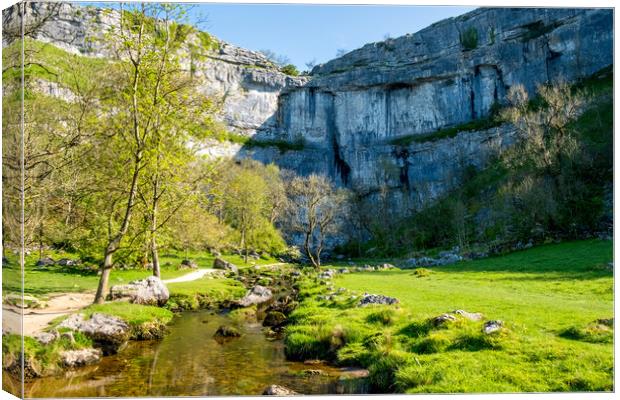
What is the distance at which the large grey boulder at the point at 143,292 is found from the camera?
664 inches

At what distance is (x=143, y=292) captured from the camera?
17.5 m

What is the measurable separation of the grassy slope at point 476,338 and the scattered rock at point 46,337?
5.66 metres

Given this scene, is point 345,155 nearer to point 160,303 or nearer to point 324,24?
point 160,303

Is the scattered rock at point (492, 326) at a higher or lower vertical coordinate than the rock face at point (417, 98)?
lower

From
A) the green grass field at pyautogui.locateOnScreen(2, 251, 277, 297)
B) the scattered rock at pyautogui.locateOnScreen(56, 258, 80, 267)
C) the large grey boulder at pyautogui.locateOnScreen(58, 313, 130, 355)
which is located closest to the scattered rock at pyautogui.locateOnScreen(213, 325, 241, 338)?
the large grey boulder at pyautogui.locateOnScreen(58, 313, 130, 355)

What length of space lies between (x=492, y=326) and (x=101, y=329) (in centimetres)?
976

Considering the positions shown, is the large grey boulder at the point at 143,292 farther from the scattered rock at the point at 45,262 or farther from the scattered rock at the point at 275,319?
the scattered rock at the point at 45,262

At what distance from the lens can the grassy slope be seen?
7.98 m

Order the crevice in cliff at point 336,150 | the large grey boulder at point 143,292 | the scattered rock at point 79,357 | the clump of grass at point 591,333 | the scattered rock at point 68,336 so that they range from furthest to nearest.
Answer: the crevice in cliff at point 336,150 < the large grey boulder at point 143,292 < the scattered rock at point 68,336 < the scattered rock at point 79,357 < the clump of grass at point 591,333

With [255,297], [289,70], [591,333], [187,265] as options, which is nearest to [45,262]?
[187,265]

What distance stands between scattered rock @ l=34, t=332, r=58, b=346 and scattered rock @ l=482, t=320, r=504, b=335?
9773 millimetres

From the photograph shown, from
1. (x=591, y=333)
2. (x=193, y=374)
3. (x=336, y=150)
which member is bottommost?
(x=193, y=374)

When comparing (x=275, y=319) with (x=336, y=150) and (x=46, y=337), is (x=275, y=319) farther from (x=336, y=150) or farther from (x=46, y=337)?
(x=336, y=150)

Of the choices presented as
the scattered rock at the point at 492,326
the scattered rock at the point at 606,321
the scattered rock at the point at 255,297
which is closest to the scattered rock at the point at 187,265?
the scattered rock at the point at 255,297
